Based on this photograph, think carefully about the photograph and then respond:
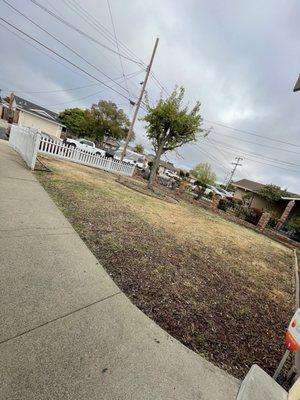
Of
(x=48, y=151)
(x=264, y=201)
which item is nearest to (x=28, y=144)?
(x=48, y=151)

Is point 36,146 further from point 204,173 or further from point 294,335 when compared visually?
point 204,173

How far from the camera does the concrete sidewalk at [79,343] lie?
76.2 inches

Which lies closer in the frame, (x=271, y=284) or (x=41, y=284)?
(x=41, y=284)

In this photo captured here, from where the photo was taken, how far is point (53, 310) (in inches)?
104

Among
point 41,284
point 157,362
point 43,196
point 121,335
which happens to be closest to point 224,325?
Result: point 157,362

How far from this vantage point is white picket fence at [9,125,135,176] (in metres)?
9.20

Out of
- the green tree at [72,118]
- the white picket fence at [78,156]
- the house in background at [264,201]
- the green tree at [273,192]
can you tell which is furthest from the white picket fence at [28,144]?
the green tree at [72,118]

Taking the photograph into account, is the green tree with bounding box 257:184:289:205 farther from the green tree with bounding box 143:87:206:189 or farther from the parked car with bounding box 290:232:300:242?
the green tree with bounding box 143:87:206:189

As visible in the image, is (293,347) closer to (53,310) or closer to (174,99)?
(53,310)

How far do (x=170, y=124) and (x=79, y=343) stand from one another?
14142 millimetres

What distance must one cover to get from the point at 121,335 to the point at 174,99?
1459cm

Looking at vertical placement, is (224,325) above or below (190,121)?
below

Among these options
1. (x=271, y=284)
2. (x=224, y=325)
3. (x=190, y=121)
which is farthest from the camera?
(x=190, y=121)

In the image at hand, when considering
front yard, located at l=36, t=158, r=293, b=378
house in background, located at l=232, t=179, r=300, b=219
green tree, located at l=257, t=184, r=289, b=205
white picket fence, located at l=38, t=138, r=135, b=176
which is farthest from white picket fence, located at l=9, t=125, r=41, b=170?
green tree, located at l=257, t=184, r=289, b=205
